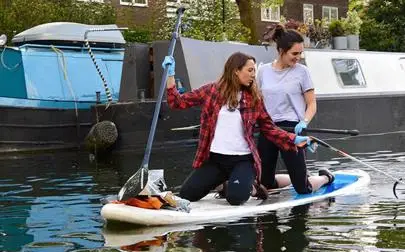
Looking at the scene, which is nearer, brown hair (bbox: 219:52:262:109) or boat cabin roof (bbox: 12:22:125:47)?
brown hair (bbox: 219:52:262:109)

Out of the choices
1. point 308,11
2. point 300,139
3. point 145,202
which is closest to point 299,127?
point 300,139

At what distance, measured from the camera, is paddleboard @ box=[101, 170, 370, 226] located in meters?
6.64

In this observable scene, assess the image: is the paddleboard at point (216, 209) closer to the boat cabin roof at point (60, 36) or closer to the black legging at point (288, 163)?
the black legging at point (288, 163)

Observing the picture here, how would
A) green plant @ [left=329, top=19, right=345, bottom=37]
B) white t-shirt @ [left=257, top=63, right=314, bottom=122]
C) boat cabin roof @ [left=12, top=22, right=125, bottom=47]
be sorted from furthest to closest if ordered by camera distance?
green plant @ [left=329, top=19, right=345, bottom=37]
boat cabin roof @ [left=12, top=22, right=125, bottom=47]
white t-shirt @ [left=257, top=63, right=314, bottom=122]

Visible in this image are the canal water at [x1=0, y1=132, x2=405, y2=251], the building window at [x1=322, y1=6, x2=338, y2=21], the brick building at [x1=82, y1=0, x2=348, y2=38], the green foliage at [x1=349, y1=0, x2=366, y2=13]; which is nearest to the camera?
the canal water at [x1=0, y1=132, x2=405, y2=251]

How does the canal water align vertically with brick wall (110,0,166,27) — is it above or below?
below

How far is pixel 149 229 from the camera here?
6.62 meters

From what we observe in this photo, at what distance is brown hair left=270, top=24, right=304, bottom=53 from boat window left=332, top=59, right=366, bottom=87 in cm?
1027

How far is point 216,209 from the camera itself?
23.3 feet

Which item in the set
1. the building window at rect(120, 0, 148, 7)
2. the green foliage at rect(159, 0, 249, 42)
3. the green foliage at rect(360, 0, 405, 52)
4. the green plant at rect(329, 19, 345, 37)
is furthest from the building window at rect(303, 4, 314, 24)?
the green plant at rect(329, 19, 345, 37)

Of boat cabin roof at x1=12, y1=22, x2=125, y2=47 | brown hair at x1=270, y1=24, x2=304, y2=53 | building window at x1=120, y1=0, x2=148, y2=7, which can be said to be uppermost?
building window at x1=120, y1=0, x2=148, y2=7

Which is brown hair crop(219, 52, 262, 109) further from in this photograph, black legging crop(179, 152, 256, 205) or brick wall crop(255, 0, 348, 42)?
brick wall crop(255, 0, 348, 42)

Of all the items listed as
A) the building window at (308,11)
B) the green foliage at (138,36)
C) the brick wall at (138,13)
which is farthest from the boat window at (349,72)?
the building window at (308,11)

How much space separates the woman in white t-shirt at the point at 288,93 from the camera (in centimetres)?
748
